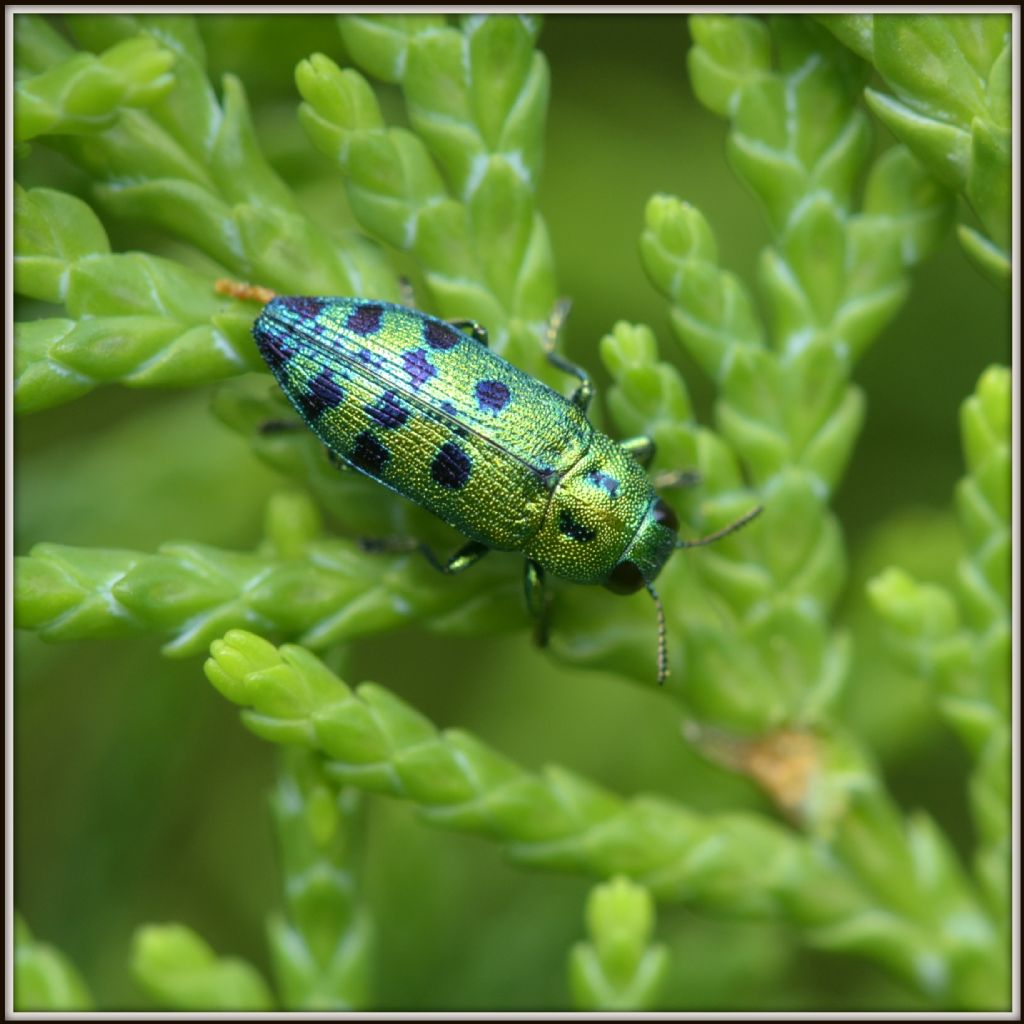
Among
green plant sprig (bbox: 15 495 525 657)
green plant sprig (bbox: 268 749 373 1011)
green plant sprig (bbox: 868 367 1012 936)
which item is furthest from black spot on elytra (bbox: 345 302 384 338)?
green plant sprig (bbox: 868 367 1012 936)

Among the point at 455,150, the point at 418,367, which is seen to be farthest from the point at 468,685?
the point at 455,150

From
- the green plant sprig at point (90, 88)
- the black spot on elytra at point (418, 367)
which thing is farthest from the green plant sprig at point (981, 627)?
the green plant sprig at point (90, 88)

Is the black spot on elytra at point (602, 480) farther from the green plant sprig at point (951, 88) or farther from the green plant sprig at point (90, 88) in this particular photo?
the green plant sprig at point (90, 88)

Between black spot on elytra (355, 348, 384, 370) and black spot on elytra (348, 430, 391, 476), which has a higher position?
black spot on elytra (355, 348, 384, 370)

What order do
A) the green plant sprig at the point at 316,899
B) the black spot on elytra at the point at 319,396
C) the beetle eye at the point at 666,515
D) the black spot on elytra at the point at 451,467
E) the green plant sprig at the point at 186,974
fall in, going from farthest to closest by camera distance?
the beetle eye at the point at 666,515, the black spot on elytra at the point at 451,467, the black spot on elytra at the point at 319,396, the green plant sprig at the point at 316,899, the green plant sprig at the point at 186,974

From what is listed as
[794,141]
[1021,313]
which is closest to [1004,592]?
[1021,313]

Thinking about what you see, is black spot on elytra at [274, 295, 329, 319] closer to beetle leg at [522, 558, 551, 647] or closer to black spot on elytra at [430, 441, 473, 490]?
black spot on elytra at [430, 441, 473, 490]
